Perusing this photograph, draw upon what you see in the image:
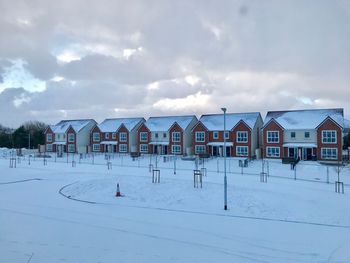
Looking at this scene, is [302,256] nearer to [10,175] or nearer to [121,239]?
[121,239]

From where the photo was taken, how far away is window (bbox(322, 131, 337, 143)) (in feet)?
146

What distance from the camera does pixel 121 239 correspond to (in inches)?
560

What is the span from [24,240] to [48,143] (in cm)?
6351

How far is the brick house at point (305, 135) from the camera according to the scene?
1758 inches

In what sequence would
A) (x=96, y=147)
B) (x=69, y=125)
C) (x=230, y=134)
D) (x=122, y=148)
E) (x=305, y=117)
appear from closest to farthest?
(x=305, y=117), (x=230, y=134), (x=122, y=148), (x=96, y=147), (x=69, y=125)

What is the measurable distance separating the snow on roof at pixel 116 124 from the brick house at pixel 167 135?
9.77 feet

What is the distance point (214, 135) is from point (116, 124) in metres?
23.9

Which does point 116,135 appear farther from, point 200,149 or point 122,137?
point 200,149

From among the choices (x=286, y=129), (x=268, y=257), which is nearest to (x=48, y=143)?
(x=286, y=129)

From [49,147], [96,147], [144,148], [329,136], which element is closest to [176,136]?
[144,148]

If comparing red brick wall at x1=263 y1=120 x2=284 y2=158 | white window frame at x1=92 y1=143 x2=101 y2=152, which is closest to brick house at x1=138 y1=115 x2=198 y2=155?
white window frame at x1=92 y1=143 x2=101 y2=152

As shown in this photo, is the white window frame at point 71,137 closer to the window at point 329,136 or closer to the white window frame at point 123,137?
the white window frame at point 123,137

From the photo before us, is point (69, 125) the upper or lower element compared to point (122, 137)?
upper

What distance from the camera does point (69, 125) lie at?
230 ft
